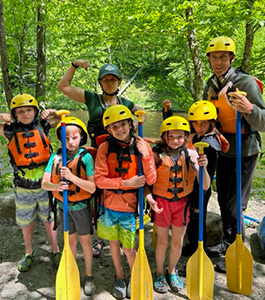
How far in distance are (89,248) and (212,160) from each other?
1.76m

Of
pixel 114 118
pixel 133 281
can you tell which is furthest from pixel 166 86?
pixel 133 281

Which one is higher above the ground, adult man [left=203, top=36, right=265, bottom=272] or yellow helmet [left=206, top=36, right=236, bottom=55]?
yellow helmet [left=206, top=36, right=236, bottom=55]

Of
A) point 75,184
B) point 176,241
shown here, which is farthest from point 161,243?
point 75,184

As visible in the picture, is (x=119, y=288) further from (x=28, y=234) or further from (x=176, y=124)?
(x=176, y=124)

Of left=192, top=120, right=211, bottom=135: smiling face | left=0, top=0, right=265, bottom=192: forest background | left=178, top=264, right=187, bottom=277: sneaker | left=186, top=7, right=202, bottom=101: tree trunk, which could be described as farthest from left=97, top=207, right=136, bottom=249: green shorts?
left=186, top=7, right=202, bottom=101: tree trunk

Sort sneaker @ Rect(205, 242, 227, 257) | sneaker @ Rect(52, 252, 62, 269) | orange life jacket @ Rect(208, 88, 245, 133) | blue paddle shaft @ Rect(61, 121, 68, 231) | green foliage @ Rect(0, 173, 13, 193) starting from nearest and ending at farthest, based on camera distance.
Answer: blue paddle shaft @ Rect(61, 121, 68, 231), orange life jacket @ Rect(208, 88, 245, 133), sneaker @ Rect(52, 252, 62, 269), sneaker @ Rect(205, 242, 227, 257), green foliage @ Rect(0, 173, 13, 193)

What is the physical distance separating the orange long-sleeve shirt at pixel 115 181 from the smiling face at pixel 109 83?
0.83 meters

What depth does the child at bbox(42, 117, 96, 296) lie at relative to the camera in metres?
2.81

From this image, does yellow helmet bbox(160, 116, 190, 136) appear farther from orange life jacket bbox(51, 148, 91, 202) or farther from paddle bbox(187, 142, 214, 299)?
orange life jacket bbox(51, 148, 91, 202)

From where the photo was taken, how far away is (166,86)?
27.9 feet

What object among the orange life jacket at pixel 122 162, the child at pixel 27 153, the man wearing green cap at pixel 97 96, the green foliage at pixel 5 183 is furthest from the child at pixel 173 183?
the green foliage at pixel 5 183

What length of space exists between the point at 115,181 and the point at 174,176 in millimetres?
669

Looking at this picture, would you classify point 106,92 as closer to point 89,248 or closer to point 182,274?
point 89,248

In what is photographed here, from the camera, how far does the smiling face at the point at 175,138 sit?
9.15ft
